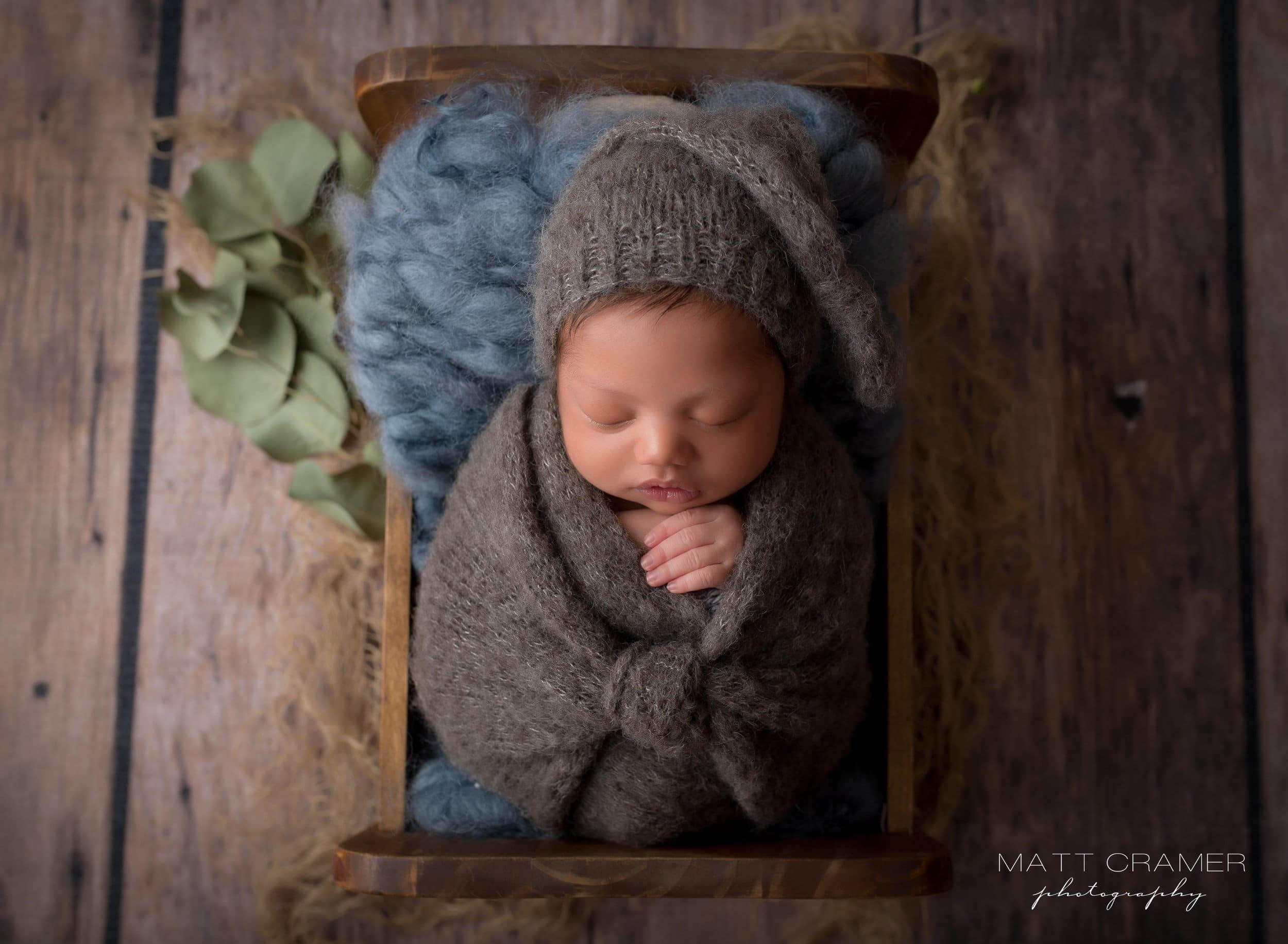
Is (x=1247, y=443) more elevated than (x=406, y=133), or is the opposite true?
(x=406, y=133)

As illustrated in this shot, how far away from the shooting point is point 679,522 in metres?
0.70

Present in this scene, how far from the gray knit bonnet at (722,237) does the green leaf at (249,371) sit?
0.43m

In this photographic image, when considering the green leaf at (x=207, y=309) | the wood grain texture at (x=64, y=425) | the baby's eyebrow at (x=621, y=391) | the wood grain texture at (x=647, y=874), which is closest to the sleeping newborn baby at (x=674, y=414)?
the baby's eyebrow at (x=621, y=391)

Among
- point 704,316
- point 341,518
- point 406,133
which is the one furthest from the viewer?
point 341,518

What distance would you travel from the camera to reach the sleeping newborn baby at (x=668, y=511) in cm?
64

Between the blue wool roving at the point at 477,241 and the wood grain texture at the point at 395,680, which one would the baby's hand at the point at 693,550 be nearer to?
the blue wool roving at the point at 477,241

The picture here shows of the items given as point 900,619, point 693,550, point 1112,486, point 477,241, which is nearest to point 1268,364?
point 1112,486

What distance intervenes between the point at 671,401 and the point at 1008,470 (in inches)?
22.0

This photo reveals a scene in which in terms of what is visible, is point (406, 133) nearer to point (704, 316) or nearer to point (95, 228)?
point (704, 316)

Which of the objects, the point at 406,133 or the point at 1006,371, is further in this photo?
the point at 1006,371

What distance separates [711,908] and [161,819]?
579 mm

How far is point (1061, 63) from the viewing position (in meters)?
1.07

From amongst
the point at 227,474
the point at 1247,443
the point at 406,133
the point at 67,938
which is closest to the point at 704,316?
the point at 406,133

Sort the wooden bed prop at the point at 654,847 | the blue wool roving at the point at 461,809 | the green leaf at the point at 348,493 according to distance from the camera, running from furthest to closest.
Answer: the green leaf at the point at 348,493 → the blue wool roving at the point at 461,809 → the wooden bed prop at the point at 654,847
